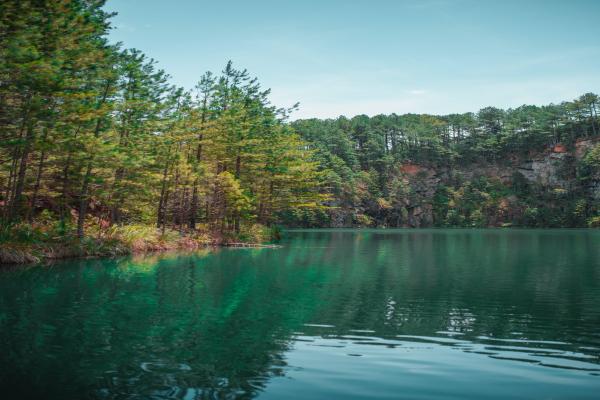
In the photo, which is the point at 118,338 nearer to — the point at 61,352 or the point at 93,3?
the point at 61,352

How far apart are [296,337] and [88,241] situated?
2160 centimetres

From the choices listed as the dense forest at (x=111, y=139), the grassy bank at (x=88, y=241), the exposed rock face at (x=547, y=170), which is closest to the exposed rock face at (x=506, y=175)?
the exposed rock face at (x=547, y=170)

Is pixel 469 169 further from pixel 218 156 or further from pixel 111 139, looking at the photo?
pixel 111 139

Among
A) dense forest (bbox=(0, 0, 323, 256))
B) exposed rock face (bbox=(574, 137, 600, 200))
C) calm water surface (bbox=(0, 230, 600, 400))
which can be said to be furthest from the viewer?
exposed rock face (bbox=(574, 137, 600, 200))

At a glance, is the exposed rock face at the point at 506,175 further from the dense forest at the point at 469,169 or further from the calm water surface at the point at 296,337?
the calm water surface at the point at 296,337

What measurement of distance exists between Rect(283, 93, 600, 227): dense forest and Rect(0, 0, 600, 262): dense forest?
0.35 m

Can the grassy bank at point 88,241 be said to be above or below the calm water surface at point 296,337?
above

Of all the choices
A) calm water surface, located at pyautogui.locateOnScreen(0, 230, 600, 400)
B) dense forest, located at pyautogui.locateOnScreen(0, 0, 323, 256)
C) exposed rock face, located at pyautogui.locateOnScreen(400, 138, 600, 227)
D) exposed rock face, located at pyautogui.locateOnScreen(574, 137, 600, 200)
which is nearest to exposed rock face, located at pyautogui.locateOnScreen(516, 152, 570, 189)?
exposed rock face, located at pyautogui.locateOnScreen(400, 138, 600, 227)

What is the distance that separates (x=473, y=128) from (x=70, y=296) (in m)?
124

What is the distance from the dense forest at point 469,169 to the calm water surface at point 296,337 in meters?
78.8

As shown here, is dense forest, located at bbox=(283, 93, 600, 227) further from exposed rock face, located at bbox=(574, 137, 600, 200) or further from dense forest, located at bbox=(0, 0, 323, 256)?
dense forest, located at bbox=(0, 0, 323, 256)

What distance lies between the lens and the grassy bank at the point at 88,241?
22016 mm

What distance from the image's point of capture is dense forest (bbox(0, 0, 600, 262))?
19.0 m

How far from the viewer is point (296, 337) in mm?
9438
